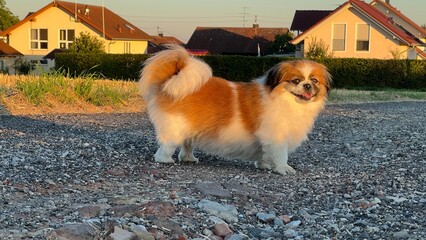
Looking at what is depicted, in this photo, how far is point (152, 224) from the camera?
351 centimetres

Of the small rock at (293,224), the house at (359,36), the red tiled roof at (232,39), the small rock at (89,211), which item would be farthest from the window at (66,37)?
the small rock at (293,224)

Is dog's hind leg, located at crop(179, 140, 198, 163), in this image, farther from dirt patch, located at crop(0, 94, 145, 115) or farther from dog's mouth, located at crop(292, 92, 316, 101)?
dirt patch, located at crop(0, 94, 145, 115)

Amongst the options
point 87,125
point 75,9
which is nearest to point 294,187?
point 87,125

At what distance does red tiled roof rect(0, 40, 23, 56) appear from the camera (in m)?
43.8

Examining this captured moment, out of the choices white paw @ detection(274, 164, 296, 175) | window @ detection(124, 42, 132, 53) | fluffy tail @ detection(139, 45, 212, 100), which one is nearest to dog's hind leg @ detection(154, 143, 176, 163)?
fluffy tail @ detection(139, 45, 212, 100)

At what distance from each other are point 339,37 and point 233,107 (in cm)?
3266

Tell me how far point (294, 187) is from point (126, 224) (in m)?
2.21

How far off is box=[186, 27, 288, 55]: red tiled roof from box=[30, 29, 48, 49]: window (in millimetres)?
15718

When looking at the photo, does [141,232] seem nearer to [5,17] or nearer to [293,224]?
[293,224]

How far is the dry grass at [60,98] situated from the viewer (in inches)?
447

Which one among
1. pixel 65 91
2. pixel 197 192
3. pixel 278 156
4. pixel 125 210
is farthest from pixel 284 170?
pixel 65 91

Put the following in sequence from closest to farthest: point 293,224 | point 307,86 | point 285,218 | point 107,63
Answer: point 293,224 < point 285,218 < point 307,86 < point 107,63

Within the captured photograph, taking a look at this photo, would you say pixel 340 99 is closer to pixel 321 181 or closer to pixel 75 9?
pixel 321 181

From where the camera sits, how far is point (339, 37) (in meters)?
37.2
